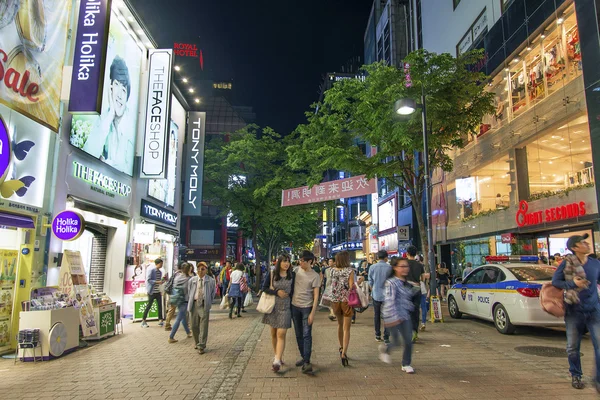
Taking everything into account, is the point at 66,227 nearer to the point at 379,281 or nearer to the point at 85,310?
the point at 85,310

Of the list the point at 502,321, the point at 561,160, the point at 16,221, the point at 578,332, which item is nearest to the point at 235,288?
the point at 16,221

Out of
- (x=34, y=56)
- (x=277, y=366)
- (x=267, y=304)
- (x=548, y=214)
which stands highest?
(x=34, y=56)

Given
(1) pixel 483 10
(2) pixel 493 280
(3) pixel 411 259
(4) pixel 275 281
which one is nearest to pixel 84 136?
(4) pixel 275 281

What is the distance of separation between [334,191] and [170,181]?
752cm

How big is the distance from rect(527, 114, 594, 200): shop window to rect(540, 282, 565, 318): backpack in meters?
10.1

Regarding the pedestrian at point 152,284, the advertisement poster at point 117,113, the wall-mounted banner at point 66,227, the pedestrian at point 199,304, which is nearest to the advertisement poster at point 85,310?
the wall-mounted banner at point 66,227

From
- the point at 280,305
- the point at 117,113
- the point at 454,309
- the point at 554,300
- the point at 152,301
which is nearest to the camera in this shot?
the point at 554,300

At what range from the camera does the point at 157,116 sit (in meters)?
14.2

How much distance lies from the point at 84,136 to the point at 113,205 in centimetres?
263

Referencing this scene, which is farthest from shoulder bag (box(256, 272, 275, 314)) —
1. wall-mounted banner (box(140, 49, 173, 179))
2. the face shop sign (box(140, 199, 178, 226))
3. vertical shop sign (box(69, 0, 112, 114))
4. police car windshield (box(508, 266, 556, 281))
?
the face shop sign (box(140, 199, 178, 226))

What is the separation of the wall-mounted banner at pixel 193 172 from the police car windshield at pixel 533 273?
13180 mm

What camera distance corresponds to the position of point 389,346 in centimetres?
592

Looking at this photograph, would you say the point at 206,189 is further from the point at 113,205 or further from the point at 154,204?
the point at 113,205

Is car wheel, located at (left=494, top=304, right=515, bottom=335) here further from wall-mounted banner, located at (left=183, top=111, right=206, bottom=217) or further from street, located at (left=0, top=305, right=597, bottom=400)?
wall-mounted banner, located at (left=183, top=111, right=206, bottom=217)
